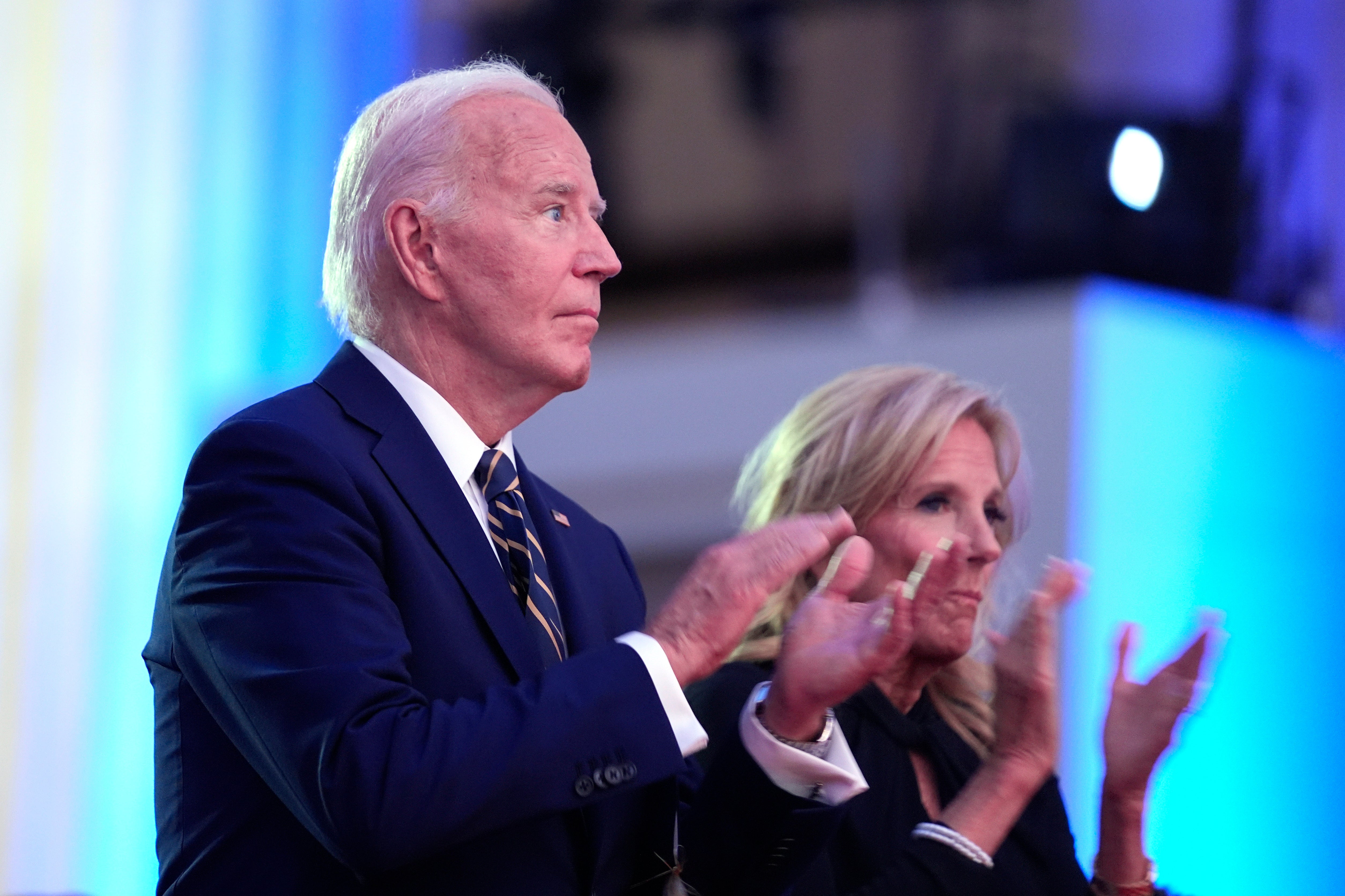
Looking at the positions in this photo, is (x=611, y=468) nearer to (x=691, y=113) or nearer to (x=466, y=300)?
(x=691, y=113)

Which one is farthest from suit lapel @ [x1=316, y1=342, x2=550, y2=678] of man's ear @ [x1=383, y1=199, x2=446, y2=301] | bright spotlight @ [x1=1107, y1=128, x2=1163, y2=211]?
bright spotlight @ [x1=1107, y1=128, x2=1163, y2=211]

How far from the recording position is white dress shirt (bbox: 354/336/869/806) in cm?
139

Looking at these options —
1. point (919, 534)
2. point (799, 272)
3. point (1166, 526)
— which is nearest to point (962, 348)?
point (1166, 526)

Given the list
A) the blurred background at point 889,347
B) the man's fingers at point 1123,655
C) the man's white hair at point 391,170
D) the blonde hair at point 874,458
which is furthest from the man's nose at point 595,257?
the blurred background at point 889,347

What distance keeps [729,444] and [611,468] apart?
0.42 metres

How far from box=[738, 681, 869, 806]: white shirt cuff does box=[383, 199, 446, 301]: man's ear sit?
490 millimetres

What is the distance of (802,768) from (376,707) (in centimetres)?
41

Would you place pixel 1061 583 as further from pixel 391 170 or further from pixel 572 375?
pixel 391 170

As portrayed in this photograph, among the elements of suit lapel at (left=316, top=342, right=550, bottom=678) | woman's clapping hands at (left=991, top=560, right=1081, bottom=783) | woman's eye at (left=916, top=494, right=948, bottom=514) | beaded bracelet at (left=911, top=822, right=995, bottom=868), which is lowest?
beaded bracelet at (left=911, top=822, right=995, bottom=868)

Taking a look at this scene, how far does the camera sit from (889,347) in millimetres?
4555

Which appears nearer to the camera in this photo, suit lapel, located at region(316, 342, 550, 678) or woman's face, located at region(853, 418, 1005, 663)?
suit lapel, located at region(316, 342, 550, 678)

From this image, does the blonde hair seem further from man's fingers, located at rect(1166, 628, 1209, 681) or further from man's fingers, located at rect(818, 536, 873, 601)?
man's fingers, located at rect(818, 536, 873, 601)

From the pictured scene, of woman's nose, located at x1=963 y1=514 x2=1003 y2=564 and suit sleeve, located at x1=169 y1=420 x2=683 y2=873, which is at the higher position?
suit sleeve, located at x1=169 y1=420 x2=683 y2=873

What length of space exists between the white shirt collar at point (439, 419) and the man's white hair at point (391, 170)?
6 cm
